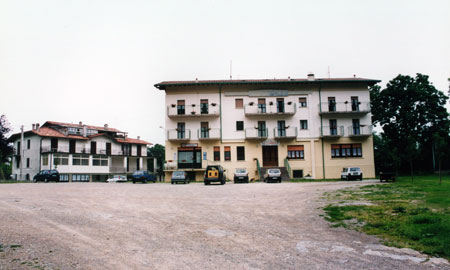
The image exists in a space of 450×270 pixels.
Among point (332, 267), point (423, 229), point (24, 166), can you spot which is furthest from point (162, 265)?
point (24, 166)

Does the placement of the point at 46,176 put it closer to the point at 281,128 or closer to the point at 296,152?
the point at 281,128

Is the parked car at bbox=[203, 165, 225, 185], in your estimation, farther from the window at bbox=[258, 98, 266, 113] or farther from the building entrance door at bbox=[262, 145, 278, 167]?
the window at bbox=[258, 98, 266, 113]

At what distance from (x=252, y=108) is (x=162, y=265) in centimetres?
3350

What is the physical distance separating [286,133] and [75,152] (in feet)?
121

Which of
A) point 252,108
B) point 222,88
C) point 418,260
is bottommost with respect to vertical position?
point 418,260

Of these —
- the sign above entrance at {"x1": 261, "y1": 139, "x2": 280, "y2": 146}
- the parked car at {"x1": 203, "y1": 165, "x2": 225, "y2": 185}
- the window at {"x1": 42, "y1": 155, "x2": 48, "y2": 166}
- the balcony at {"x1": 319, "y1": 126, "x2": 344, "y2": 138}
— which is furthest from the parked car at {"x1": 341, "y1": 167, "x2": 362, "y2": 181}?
the window at {"x1": 42, "y1": 155, "x2": 48, "y2": 166}

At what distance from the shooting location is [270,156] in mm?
38562

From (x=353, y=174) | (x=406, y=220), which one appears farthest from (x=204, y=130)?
(x=406, y=220)

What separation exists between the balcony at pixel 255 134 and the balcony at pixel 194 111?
12.8ft

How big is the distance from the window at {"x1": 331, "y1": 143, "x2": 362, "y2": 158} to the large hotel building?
0.11m

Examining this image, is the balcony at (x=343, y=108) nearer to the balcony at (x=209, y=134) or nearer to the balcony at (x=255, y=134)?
the balcony at (x=255, y=134)

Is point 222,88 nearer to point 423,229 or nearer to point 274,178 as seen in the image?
point 274,178

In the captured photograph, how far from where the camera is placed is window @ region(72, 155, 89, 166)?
2238 inches

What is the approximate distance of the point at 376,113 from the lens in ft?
152
